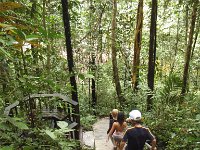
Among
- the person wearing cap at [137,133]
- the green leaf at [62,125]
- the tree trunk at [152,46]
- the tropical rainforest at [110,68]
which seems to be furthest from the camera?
the tree trunk at [152,46]

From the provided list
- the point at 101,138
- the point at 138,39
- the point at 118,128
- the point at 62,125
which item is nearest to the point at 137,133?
the point at 118,128

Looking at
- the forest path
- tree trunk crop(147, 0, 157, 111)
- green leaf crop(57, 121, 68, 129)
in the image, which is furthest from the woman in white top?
green leaf crop(57, 121, 68, 129)

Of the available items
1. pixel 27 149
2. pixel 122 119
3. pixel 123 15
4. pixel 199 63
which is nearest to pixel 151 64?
pixel 122 119

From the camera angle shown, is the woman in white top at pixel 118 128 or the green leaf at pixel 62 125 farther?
the woman in white top at pixel 118 128

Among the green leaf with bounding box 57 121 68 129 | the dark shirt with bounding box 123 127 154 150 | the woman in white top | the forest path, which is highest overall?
the green leaf with bounding box 57 121 68 129

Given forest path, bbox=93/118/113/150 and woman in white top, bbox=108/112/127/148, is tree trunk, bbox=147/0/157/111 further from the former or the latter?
woman in white top, bbox=108/112/127/148

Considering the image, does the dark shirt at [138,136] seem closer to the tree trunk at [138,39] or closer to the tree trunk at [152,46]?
the tree trunk at [152,46]

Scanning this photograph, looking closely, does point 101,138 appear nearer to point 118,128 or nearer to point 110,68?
point 118,128

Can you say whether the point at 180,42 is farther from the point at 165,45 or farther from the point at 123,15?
the point at 123,15

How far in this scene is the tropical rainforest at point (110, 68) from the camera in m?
3.84

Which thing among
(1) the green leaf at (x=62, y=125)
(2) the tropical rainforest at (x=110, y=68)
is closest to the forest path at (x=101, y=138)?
(2) the tropical rainforest at (x=110, y=68)

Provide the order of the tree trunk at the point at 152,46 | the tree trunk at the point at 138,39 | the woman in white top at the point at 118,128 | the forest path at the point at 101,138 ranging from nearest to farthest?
the woman in white top at the point at 118,128 < the forest path at the point at 101,138 < the tree trunk at the point at 152,46 < the tree trunk at the point at 138,39

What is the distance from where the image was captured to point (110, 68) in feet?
57.8

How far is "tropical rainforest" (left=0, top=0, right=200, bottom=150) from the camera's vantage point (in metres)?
3.84
